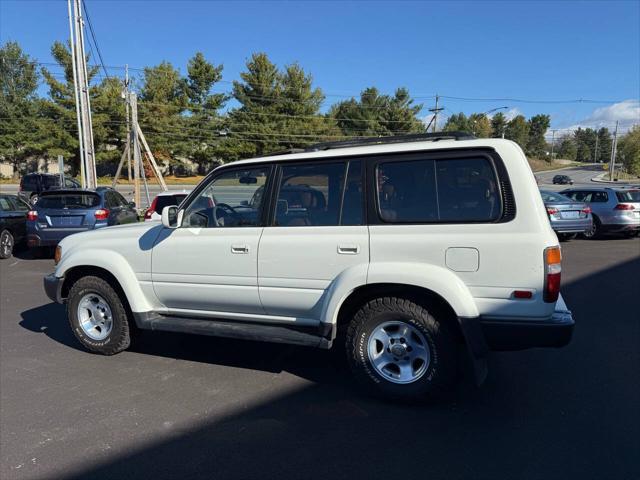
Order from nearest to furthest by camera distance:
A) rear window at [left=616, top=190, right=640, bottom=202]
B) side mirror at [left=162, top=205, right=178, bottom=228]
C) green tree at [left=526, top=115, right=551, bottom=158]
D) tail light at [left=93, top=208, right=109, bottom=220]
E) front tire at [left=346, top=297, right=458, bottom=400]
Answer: front tire at [left=346, top=297, right=458, bottom=400], side mirror at [left=162, top=205, right=178, bottom=228], tail light at [left=93, top=208, right=109, bottom=220], rear window at [left=616, top=190, right=640, bottom=202], green tree at [left=526, top=115, right=551, bottom=158]

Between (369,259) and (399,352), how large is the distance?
0.78 meters

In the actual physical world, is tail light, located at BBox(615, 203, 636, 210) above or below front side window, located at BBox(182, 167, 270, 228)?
below

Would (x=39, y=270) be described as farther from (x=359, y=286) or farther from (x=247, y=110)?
(x=247, y=110)

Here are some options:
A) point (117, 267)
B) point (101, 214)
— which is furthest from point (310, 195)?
point (101, 214)

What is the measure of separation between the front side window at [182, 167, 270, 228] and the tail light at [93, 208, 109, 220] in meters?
6.44

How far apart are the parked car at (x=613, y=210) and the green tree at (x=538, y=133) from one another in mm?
102013

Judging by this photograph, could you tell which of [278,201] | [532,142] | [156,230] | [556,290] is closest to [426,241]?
[556,290]

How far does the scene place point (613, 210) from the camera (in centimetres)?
1320

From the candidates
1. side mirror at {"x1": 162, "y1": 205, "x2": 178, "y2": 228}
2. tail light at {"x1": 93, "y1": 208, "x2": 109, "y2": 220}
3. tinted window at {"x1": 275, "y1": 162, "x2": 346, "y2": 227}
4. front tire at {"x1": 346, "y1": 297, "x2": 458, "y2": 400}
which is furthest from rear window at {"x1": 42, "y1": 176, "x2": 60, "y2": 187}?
front tire at {"x1": 346, "y1": 297, "x2": 458, "y2": 400}

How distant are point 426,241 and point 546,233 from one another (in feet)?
2.65

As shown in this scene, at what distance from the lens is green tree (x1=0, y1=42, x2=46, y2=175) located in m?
47.2

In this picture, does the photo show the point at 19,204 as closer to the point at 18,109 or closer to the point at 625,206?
the point at 625,206

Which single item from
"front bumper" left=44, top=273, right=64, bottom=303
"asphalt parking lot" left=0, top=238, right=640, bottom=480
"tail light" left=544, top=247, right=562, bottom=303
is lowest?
"asphalt parking lot" left=0, top=238, right=640, bottom=480

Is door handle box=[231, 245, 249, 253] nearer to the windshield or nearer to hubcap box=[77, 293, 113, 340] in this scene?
hubcap box=[77, 293, 113, 340]
